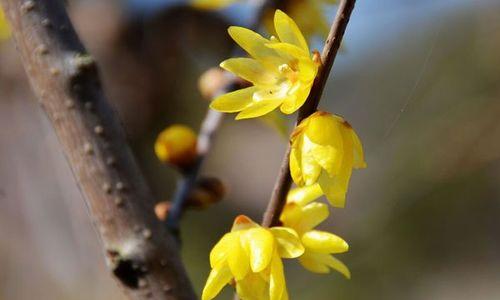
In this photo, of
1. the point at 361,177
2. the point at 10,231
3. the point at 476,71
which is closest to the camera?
the point at 10,231

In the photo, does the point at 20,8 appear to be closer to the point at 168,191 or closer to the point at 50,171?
Answer: the point at 50,171

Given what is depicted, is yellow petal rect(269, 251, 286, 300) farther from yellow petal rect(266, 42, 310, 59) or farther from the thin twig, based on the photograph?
the thin twig

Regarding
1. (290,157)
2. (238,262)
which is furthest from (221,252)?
(290,157)

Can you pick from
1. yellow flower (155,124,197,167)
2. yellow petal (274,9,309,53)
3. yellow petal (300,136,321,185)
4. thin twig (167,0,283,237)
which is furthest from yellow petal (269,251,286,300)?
yellow flower (155,124,197,167)

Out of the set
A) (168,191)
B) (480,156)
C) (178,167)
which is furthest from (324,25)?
(168,191)

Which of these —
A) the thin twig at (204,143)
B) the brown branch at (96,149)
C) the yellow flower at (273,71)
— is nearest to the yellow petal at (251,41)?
the yellow flower at (273,71)

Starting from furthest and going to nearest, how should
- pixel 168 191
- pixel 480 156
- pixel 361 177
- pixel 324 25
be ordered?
pixel 168 191
pixel 361 177
pixel 480 156
pixel 324 25
